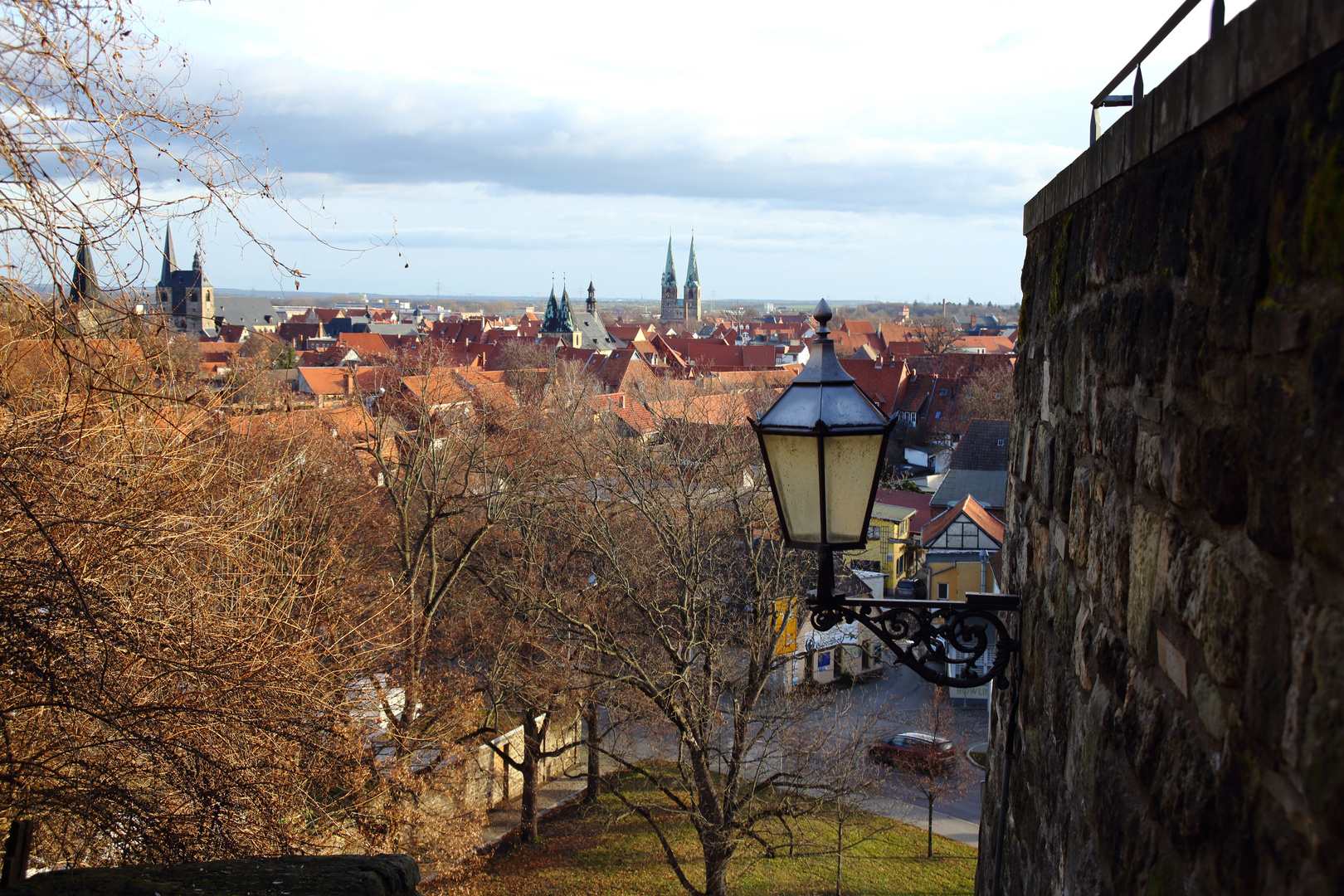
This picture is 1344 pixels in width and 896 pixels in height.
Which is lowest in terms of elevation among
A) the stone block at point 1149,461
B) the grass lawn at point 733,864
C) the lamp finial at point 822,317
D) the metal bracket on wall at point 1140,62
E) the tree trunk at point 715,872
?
the grass lawn at point 733,864

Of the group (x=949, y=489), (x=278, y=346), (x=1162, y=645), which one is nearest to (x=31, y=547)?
(x=1162, y=645)

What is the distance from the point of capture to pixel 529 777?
647 inches

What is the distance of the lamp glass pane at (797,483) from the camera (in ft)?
9.96

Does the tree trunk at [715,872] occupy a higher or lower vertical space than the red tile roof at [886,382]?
lower

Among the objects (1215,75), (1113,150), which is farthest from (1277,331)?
(1113,150)

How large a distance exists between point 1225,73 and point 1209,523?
0.68 m

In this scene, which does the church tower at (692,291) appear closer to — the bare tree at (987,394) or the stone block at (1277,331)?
the bare tree at (987,394)

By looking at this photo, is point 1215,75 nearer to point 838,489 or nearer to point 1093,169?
point 1093,169

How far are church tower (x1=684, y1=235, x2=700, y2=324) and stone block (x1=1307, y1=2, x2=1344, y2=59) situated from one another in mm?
140944

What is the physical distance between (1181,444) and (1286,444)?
41 centimetres

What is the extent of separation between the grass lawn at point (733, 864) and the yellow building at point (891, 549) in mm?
8486

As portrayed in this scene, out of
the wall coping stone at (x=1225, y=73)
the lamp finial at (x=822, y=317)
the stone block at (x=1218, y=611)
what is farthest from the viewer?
the lamp finial at (x=822, y=317)

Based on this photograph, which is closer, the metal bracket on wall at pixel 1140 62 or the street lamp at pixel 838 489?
the metal bracket on wall at pixel 1140 62

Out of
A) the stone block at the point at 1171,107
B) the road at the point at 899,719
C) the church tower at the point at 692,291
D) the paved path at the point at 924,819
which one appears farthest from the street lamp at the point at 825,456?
the church tower at the point at 692,291
